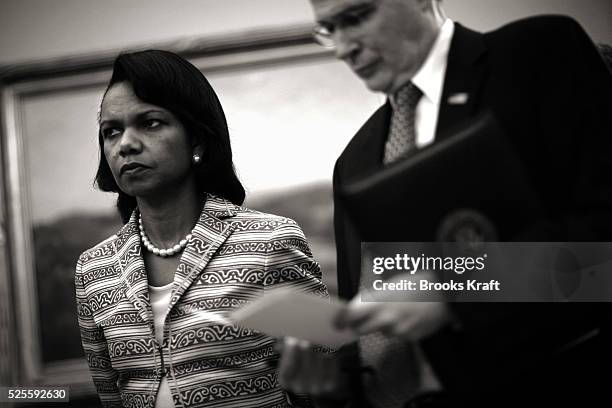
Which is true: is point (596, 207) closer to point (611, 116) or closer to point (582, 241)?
point (582, 241)

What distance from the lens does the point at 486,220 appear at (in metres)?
1.18

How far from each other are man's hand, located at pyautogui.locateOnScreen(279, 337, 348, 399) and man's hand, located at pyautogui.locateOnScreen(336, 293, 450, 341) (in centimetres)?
17

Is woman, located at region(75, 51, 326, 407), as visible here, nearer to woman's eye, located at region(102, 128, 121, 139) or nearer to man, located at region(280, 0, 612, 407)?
woman's eye, located at region(102, 128, 121, 139)

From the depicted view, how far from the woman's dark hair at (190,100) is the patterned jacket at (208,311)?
0.33ft

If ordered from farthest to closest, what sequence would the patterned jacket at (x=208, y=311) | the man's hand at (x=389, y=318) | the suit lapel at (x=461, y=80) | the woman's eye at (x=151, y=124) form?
the woman's eye at (x=151, y=124) < the patterned jacket at (x=208, y=311) < the suit lapel at (x=461, y=80) < the man's hand at (x=389, y=318)

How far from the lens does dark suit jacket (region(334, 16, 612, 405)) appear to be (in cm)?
117

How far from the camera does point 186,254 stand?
1959 millimetres

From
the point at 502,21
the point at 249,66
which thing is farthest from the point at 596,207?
the point at 249,66

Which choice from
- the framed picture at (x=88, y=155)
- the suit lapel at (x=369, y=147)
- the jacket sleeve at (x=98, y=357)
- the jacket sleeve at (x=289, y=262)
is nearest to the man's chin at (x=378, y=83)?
the suit lapel at (x=369, y=147)

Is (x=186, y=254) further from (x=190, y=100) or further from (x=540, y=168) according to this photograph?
(x=540, y=168)

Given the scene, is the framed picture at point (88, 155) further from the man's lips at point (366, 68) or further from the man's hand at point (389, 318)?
the man's hand at point (389, 318)

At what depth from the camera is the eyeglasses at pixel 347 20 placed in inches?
51.3

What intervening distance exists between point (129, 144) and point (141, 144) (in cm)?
3

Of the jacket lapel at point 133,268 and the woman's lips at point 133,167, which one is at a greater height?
the woman's lips at point 133,167
